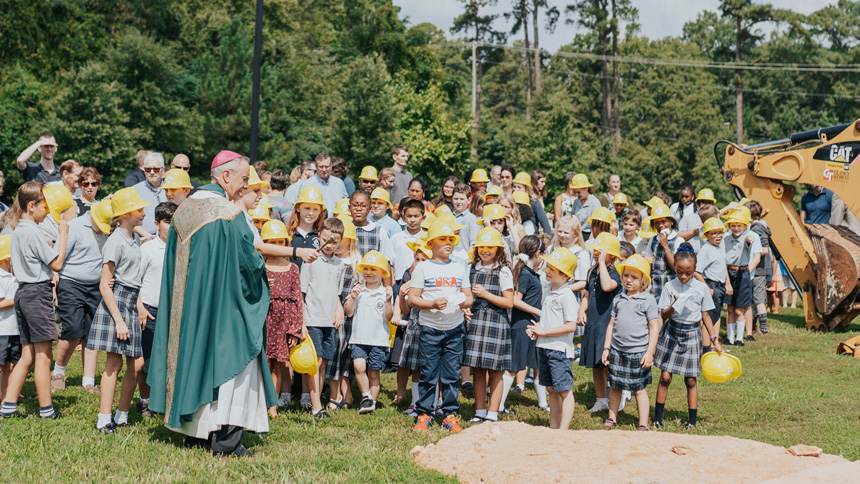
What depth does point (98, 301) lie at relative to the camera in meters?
7.13

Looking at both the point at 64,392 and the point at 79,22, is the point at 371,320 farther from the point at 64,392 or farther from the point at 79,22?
the point at 79,22

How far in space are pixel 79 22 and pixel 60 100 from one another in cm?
964

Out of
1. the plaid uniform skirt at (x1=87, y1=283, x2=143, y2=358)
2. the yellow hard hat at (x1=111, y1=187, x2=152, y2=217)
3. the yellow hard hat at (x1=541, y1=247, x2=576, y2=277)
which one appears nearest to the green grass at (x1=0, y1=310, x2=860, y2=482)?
the plaid uniform skirt at (x1=87, y1=283, x2=143, y2=358)

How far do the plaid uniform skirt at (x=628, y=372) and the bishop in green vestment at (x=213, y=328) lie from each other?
3.23 meters

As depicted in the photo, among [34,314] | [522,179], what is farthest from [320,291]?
[522,179]

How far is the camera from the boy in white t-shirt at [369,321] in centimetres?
755

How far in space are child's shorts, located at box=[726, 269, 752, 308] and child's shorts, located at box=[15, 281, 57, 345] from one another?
30.3 ft

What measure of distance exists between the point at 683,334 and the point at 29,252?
19.4ft

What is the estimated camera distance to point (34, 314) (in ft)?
21.2

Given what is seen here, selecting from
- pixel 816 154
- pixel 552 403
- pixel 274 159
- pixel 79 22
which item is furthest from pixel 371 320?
pixel 79 22

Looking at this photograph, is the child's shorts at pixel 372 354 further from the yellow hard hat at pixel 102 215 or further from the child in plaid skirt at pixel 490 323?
the yellow hard hat at pixel 102 215

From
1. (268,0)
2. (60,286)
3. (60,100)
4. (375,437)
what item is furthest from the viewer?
(268,0)

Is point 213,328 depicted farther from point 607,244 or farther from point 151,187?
point 151,187

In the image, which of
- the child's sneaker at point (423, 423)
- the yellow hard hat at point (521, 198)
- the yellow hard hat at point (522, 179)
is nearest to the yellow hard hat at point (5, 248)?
the child's sneaker at point (423, 423)
